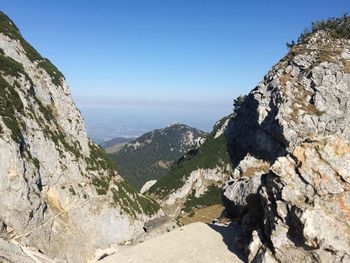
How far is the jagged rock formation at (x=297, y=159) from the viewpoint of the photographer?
3356cm

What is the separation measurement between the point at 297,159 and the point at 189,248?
1479 centimetres

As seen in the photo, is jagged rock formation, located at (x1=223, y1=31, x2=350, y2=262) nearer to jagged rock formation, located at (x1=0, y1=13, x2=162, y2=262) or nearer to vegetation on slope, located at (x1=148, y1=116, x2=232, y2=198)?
jagged rock formation, located at (x1=0, y1=13, x2=162, y2=262)

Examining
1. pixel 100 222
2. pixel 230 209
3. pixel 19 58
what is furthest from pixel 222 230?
pixel 19 58

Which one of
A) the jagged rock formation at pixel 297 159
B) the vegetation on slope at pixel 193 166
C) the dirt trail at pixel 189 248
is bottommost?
the vegetation on slope at pixel 193 166

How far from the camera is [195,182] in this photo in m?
148

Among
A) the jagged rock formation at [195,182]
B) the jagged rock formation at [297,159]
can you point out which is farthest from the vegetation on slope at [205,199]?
the jagged rock formation at [297,159]

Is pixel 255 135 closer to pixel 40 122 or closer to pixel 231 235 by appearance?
pixel 231 235

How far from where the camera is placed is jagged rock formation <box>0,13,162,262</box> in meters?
53.2

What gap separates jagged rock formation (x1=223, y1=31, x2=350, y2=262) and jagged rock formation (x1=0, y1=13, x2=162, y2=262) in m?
25.9

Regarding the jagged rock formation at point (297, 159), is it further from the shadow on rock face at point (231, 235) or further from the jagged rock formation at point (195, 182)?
the jagged rock formation at point (195, 182)

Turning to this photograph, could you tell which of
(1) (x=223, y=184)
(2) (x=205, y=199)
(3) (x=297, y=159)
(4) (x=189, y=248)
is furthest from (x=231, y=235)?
(2) (x=205, y=199)

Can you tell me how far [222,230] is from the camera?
4681cm

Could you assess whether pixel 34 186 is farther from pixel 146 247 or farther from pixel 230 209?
pixel 230 209

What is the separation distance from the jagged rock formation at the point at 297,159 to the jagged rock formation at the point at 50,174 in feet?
85.0
